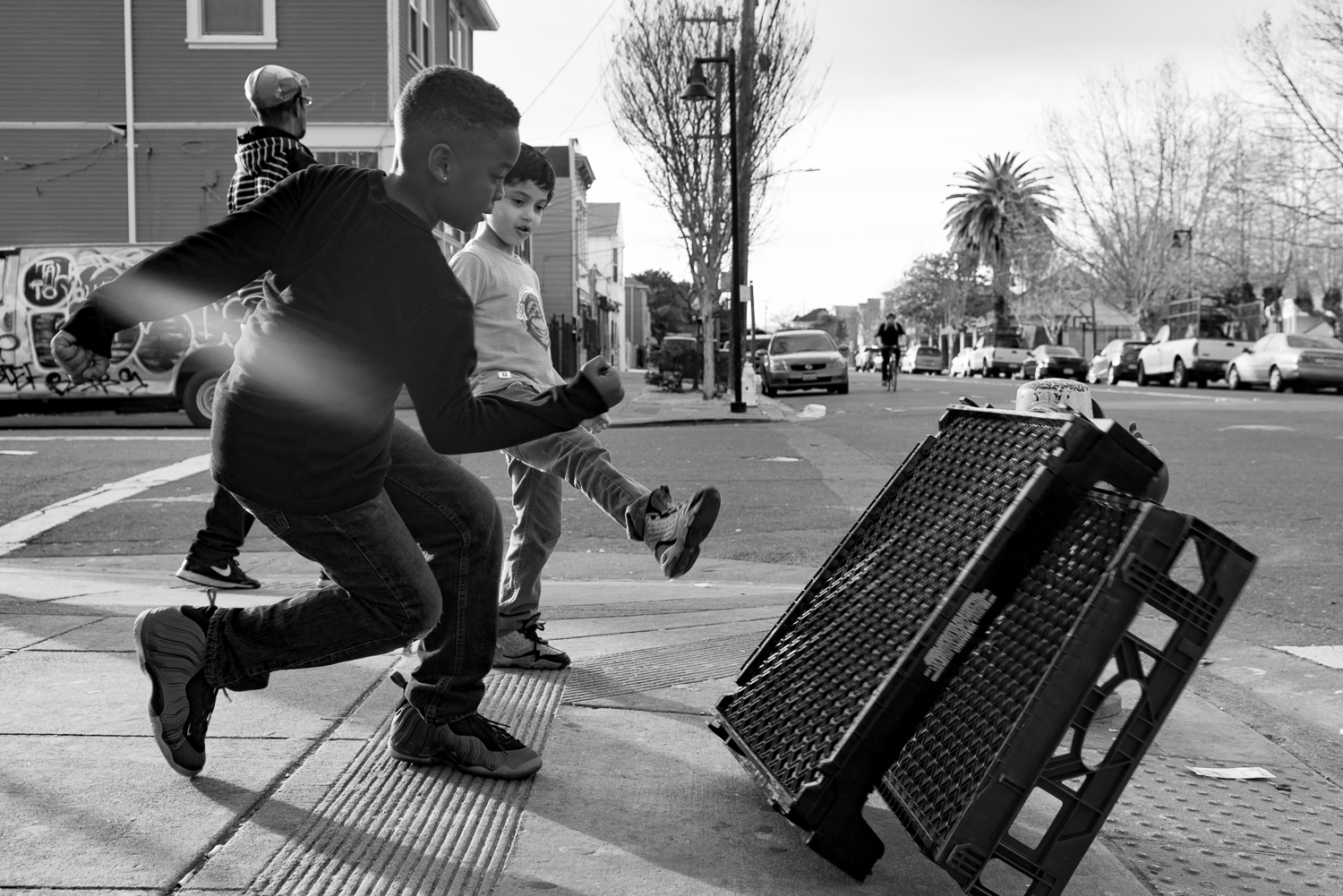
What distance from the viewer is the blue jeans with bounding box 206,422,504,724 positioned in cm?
283

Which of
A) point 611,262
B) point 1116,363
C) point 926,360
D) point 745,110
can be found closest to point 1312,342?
point 1116,363

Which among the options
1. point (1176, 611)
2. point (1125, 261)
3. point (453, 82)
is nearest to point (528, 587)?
point (453, 82)

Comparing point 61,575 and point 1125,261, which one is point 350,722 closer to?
point 61,575

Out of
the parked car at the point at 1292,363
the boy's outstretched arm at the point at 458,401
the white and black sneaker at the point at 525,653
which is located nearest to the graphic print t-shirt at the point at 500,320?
the white and black sneaker at the point at 525,653

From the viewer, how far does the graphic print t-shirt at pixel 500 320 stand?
13.0ft

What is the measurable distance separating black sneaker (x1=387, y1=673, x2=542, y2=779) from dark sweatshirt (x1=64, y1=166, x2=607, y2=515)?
713 millimetres

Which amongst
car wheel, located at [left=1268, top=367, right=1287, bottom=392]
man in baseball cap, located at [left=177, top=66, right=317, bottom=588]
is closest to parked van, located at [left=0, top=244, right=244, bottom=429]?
man in baseball cap, located at [left=177, top=66, right=317, bottom=588]

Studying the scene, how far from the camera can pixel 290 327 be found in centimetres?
272

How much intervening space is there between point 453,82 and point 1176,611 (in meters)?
1.77

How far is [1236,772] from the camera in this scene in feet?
11.6

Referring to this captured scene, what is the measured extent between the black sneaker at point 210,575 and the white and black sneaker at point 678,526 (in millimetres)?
2907

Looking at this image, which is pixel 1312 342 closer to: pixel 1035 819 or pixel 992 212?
pixel 1035 819

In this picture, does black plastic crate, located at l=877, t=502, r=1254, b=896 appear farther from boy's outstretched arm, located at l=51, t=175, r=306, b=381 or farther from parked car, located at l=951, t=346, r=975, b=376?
parked car, located at l=951, t=346, r=975, b=376

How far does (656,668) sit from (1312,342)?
98.5 ft
